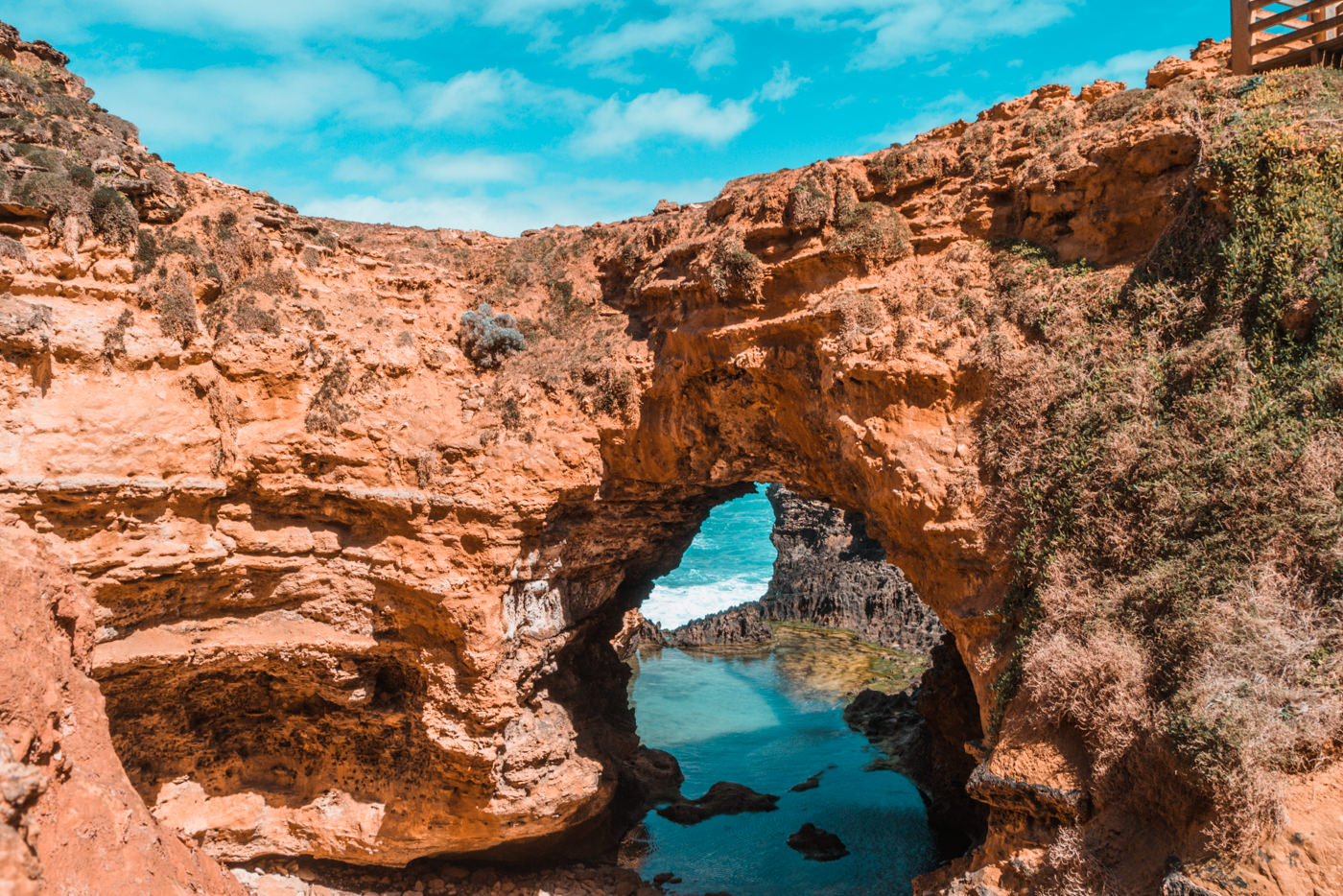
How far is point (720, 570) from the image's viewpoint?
5862cm

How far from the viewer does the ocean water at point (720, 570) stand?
4585cm

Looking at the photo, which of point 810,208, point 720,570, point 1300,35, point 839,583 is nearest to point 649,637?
point 839,583

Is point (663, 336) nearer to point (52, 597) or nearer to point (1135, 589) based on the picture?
point (1135, 589)

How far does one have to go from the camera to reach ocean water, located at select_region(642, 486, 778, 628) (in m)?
45.9

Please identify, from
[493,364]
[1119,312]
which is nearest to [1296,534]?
[1119,312]

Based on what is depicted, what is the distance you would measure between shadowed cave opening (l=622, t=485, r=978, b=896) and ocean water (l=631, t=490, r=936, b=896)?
5 centimetres

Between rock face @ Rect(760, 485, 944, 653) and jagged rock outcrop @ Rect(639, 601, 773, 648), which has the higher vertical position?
rock face @ Rect(760, 485, 944, 653)

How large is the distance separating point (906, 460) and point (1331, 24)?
26.0ft

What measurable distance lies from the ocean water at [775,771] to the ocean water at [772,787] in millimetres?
32

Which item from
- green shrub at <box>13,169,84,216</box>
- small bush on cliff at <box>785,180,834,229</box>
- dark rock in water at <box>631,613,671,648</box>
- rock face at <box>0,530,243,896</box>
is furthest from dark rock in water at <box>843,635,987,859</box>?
green shrub at <box>13,169,84,216</box>

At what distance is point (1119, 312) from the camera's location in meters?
9.88

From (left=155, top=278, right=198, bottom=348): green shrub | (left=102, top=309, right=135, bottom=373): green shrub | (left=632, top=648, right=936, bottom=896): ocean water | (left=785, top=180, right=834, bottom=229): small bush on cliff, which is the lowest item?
(left=632, top=648, right=936, bottom=896): ocean water

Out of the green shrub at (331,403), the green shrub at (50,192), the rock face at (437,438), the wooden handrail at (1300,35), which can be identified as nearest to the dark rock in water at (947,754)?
the rock face at (437,438)

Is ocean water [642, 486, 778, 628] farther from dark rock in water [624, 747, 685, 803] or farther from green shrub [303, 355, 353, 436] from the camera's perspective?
green shrub [303, 355, 353, 436]
